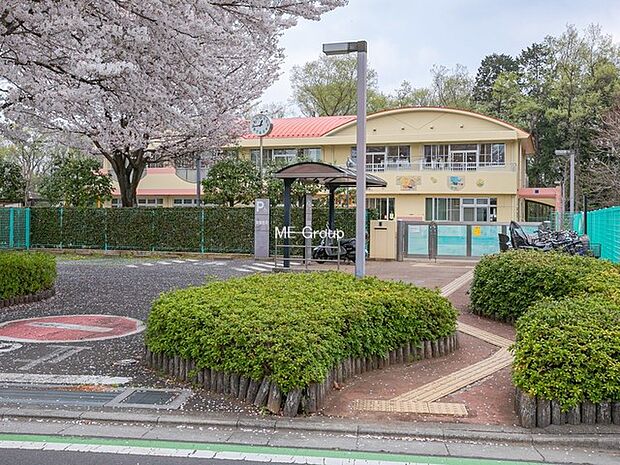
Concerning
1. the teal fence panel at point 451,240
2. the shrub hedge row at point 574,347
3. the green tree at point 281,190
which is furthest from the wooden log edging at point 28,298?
the green tree at point 281,190

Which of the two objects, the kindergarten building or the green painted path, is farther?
the kindergarten building

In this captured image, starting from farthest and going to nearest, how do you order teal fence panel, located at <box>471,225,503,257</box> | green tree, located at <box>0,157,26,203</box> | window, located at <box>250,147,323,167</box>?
1. window, located at <box>250,147,323,167</box>
2. green tree, located at <box>0,157,26,203</box>
3. teal fence panel, located at <box>471,225,503,257</box>

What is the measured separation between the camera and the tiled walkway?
215 inches

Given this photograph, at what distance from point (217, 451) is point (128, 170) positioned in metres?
24.9

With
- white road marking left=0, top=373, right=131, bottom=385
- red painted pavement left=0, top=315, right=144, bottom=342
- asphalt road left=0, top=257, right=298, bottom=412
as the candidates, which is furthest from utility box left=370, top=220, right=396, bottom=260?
white road marking left=0, top=373, right=131, bottom=385

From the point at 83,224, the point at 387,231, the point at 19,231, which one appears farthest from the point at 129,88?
the point at 19,231

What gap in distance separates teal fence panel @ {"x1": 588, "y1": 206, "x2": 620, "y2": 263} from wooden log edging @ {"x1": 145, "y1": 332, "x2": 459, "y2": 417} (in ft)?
27.9

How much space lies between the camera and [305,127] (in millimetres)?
40062

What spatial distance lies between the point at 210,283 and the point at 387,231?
44.3ft

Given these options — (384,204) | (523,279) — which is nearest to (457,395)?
(523,279)

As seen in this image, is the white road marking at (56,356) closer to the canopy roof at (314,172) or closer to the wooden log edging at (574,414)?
the wooden log edging at (574,414)

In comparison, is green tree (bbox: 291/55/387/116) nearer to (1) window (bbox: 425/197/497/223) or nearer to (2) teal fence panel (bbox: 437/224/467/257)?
(1) window (bbox: 425/197/497/223)

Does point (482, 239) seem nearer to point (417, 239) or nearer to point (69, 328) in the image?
point (417, 239)

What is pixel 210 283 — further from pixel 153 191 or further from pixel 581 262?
pixel 153 191
